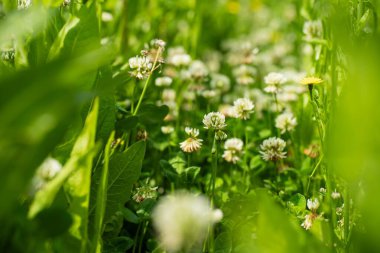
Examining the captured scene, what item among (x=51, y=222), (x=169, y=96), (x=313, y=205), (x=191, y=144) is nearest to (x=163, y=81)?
(x=169, y=96)

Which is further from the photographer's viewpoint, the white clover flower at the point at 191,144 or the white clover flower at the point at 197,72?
the white clover flower at the point at 197,72

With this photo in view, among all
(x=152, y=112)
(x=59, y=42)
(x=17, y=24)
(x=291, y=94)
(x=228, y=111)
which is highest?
(x=17, y=24)

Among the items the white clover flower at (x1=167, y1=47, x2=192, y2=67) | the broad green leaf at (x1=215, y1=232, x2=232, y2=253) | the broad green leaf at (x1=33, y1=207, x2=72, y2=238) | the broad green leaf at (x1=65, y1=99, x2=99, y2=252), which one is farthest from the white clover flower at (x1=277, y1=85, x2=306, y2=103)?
the broad green leaf at (x1=33, y1=207, x2=72, y2=238)

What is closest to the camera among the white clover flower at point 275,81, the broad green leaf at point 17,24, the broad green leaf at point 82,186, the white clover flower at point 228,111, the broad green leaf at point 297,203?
the broad green leaf at point 17,24

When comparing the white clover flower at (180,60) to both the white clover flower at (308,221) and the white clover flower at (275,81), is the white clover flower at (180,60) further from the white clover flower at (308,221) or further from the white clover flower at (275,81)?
the white clover flower at (308,221)

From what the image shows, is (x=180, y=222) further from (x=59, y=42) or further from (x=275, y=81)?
(x=275, y=81)

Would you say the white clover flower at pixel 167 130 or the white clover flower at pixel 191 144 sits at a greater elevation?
the white clover flower at pixel 191 144

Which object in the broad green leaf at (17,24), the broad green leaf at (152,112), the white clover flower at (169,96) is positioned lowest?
the white clover flower at (169,96)

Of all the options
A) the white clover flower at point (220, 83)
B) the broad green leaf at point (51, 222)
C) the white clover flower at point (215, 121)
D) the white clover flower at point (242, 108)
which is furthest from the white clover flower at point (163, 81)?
the broad green leaf at point (51, 222)

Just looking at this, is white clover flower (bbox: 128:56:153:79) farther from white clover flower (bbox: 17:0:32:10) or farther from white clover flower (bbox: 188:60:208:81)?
white clover flower (bbox: 188:60:208:81)
